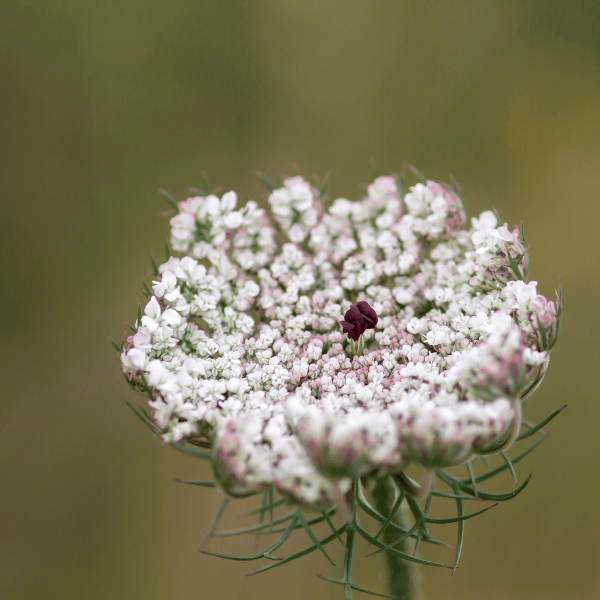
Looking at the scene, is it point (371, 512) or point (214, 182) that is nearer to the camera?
point (371, 512)

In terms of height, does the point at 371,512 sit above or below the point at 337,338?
below

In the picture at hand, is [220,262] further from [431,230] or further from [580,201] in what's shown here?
[580,201]

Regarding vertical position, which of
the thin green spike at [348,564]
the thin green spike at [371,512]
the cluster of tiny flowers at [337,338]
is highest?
the cluster of tiny flowers at [337,338]

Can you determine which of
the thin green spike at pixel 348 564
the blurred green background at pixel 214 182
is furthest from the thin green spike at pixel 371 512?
the blurred green background at pixel 214 182

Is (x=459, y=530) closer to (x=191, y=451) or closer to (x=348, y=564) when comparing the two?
(x=348, y=564)

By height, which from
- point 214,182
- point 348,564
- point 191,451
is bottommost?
point 348,564

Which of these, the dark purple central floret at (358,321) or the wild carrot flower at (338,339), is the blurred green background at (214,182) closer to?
the wild carrot flower at (338,339)

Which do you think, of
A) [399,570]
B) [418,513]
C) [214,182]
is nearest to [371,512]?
[418,513]
